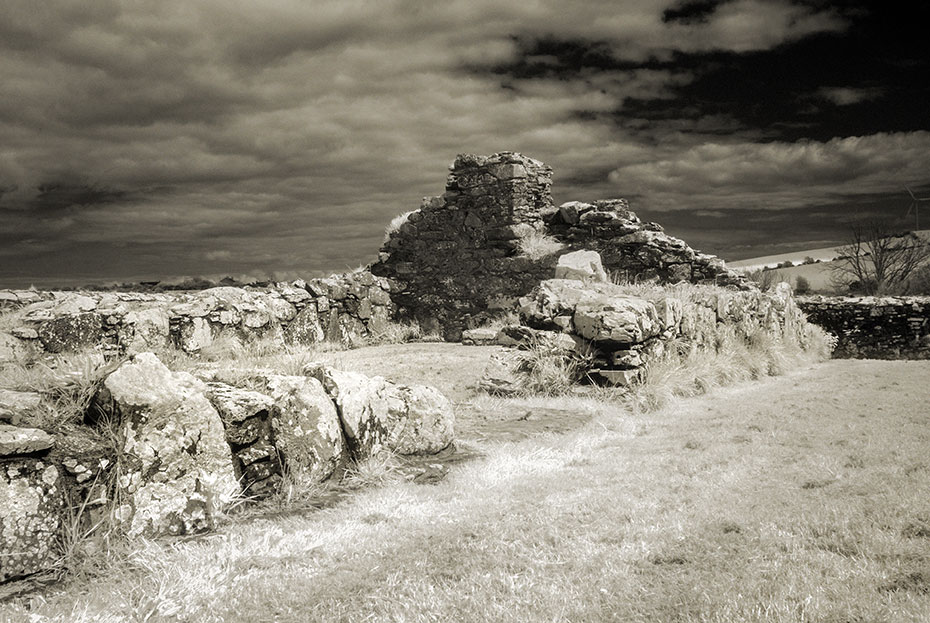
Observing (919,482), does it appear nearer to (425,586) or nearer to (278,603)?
(425,586)

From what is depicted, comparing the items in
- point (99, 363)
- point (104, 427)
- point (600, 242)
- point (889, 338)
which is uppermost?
point (600, 242)

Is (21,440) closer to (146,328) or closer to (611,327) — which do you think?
(611,327)

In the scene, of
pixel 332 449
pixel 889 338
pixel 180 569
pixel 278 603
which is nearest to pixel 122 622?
pixel 180 569

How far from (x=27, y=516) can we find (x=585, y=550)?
10.6 feet

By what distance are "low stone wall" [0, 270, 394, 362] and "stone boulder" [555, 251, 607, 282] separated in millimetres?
6246

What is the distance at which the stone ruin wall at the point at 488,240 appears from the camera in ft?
57.6

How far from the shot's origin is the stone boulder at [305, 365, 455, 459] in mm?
5352

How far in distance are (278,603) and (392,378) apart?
6684 millimetres

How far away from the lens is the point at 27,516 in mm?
3404

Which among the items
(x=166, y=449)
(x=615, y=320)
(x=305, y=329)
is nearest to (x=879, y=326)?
(x=615, y=320)

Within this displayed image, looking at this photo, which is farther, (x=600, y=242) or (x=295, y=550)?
(x=600, y=242)

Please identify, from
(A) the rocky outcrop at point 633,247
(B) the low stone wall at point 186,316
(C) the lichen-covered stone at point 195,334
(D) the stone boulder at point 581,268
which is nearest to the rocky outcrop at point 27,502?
(B) the low stone wall at point 186,316

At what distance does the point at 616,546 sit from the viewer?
387 cm

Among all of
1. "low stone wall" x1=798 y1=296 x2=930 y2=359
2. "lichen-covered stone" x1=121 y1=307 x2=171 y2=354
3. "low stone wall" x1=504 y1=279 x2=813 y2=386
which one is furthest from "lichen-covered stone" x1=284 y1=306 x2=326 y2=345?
"low stone wall" x1=798 y1=296 x2=930 y2=359
